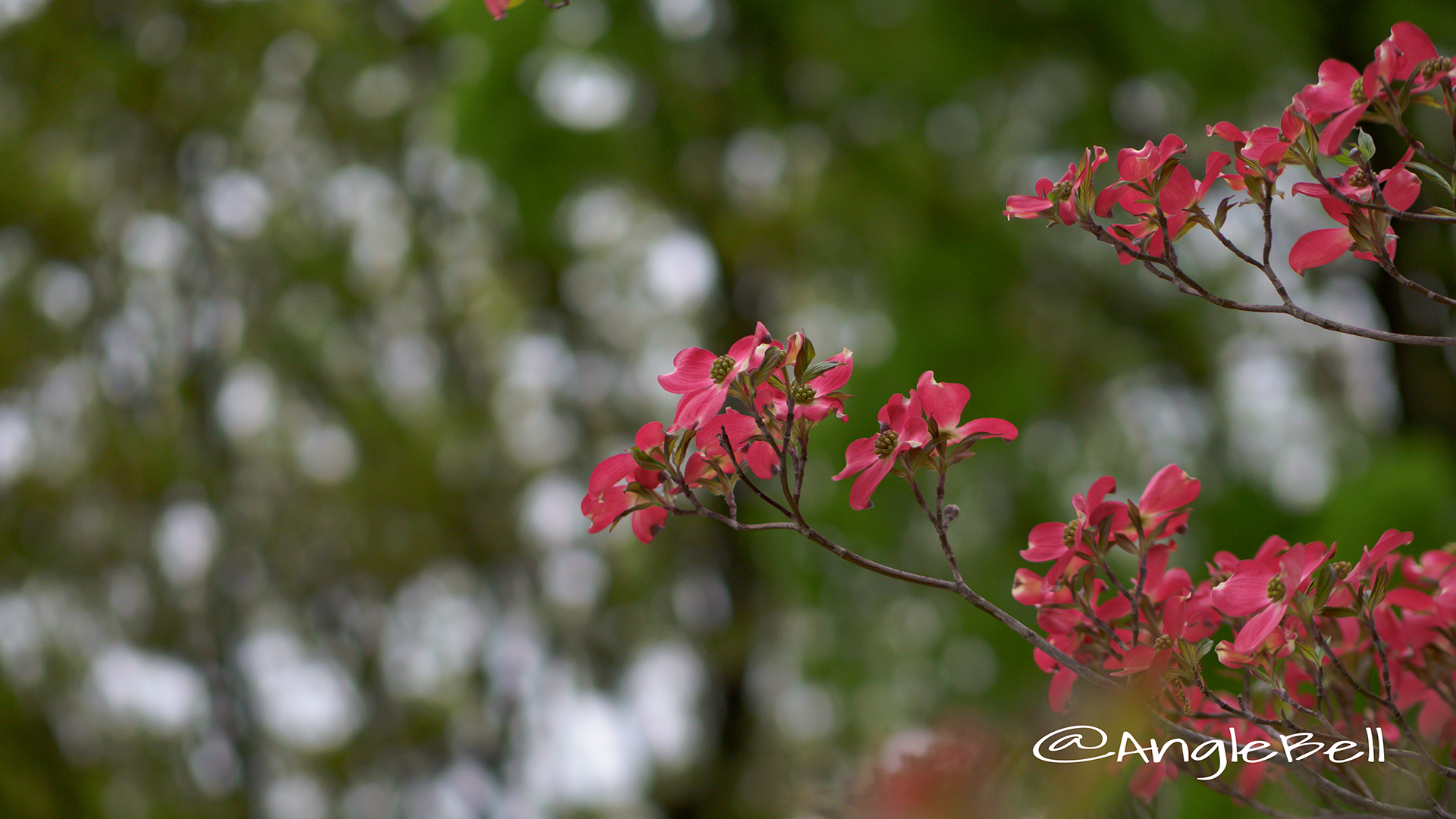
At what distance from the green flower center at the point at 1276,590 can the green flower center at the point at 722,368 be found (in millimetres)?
371

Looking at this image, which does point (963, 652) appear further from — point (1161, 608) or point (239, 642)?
point (239, 642)

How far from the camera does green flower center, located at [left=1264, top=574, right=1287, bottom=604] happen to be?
1.98 feet

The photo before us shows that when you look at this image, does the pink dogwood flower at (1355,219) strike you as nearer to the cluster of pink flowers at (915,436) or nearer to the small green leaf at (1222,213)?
the small green leaf at (1222,213)

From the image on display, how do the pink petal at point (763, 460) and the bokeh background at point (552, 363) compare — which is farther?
the bokeh background at point (552, 363)

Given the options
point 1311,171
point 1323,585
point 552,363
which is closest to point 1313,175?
point 1311,171

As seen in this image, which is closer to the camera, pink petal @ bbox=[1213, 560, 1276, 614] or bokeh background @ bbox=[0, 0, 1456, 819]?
pink petal @ bbox=[1213, 560, 1276, 614]

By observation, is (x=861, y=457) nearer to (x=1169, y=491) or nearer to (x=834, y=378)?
(x=834, y=378)

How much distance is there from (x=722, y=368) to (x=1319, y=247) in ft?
1.33

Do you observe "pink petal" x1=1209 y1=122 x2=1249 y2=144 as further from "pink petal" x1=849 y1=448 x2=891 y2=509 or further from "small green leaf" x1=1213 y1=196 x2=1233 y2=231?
"pink petal" x1=849 y1=448 x2=891 y2=509

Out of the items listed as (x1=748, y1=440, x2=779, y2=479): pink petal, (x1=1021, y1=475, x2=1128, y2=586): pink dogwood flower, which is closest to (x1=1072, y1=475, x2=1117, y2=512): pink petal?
(x1=1021, y1=475, x2=1128, y2=586): pink dogwood flower

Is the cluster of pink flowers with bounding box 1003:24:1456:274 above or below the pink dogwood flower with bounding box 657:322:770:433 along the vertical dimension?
above

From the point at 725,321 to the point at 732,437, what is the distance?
3854 mm

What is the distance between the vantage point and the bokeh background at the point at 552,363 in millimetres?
2811

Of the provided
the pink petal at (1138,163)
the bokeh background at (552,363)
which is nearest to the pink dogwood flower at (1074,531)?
the pink petal at (1138,163)
